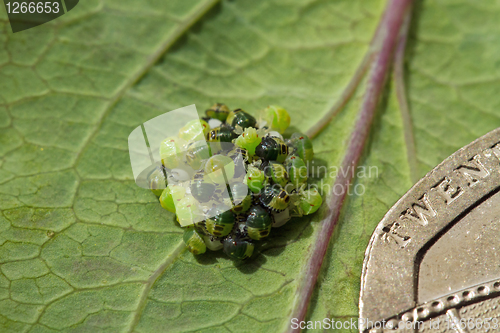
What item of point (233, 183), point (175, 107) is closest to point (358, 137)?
point (233, 183)

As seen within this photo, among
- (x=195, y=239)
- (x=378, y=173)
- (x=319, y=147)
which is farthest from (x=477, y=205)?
(x=195, y=239)

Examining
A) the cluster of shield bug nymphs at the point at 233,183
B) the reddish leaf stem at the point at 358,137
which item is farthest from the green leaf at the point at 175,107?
the cluster of shield bug nymphs at the point at 233,183

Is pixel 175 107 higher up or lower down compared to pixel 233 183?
lower down

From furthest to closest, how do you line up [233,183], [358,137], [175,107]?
[175,107] < [358,137] < [233,183]

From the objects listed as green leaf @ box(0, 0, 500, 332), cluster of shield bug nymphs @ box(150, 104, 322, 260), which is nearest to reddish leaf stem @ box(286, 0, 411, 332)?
green leaf @ box(0, 0, 500, 332)

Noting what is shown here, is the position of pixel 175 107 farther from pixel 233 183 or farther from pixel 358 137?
pixel 358 137

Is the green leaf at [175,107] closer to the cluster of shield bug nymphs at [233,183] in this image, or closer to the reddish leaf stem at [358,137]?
the reddish leaf stem at [358,137]

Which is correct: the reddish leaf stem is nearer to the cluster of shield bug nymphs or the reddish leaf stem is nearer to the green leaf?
the green leaf
